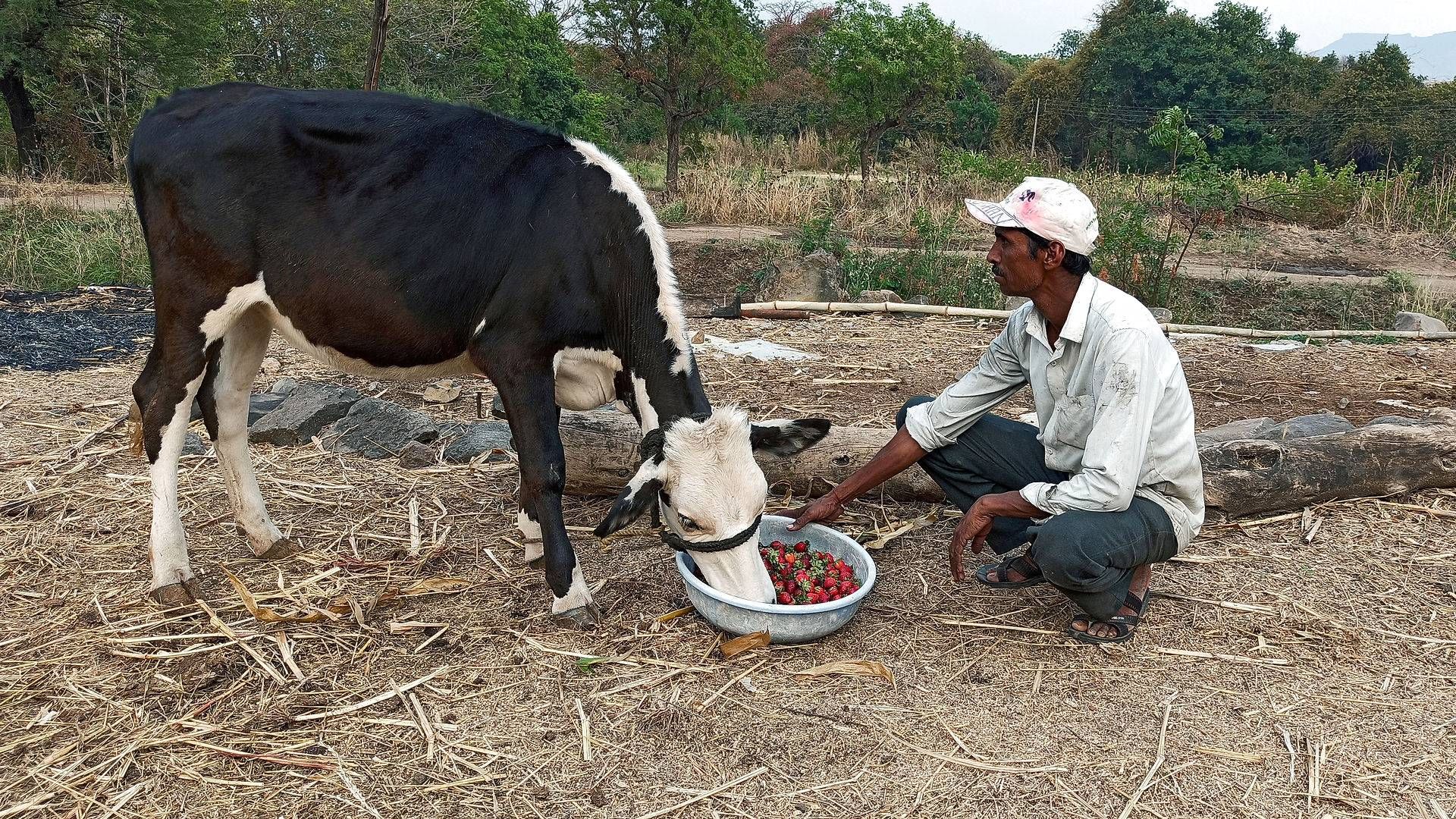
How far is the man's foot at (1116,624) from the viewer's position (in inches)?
141

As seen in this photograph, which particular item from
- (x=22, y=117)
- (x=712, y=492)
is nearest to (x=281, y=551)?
(x=712, y=492)

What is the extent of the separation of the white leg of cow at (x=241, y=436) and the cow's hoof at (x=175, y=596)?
0.42 metres

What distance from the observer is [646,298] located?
3.78 metres

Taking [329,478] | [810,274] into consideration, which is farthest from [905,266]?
[329,478]

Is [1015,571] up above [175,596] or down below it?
above

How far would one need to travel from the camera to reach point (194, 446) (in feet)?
17.8

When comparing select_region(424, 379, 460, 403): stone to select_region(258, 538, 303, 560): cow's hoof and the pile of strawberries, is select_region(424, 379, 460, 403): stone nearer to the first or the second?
select_region(258, 538, 303, 560): cow's hoof

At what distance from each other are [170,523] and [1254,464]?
15.4 ft

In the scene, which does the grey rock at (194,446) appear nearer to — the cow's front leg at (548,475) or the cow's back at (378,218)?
the cow's back at (378,218)

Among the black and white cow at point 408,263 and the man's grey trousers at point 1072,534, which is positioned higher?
the black and white cow at point 408,263

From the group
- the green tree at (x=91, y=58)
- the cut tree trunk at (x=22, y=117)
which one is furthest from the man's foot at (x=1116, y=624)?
the cut tree trunk at (x=22, y=117)

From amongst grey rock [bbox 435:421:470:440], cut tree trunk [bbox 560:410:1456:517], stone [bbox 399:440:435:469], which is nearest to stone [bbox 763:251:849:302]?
grey rock [bbox 435:421:470:440]

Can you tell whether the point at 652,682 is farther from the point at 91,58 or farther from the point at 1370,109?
the point at 1370,109

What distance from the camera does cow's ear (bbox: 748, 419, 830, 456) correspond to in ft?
12.0
